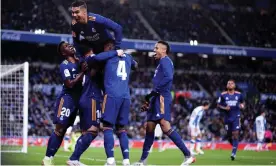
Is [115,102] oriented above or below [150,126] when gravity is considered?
above

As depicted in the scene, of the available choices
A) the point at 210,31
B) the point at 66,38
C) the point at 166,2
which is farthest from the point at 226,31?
the point at 66,38

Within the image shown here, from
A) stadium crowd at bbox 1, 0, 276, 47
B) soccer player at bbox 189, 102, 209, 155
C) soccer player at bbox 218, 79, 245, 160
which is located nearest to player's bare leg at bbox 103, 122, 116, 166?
soccer player at bbox 218, 79, 245, 160

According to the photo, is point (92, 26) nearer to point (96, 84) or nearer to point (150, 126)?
point (96, 84)

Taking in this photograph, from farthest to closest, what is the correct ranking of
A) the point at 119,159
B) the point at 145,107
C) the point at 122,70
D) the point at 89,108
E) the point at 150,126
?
the point at 119,159 → the point at 150,126 → the point at 145,107 → the point at 89,108 → the point at 122,70

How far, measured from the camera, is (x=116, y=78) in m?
10.0

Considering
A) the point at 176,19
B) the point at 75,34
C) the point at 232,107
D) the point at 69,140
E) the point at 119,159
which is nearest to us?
the point at 75,34

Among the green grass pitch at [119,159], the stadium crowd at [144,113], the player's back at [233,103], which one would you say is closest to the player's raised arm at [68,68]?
the green grass pitch at [119,159]

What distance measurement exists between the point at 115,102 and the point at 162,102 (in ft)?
6.67

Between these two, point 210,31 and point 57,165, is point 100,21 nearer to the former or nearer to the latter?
point 57,165

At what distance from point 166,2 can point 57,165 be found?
32.0 m

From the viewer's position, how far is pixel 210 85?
3806cm

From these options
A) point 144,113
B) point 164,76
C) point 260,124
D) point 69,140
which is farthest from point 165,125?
point 144,113

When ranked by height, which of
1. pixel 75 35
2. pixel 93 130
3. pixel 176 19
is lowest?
pixel 93 130

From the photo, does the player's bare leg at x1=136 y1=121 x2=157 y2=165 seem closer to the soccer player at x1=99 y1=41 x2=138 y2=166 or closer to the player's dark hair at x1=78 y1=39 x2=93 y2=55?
the soccer player at x1=99 y1=41 x2=138 y2=166
